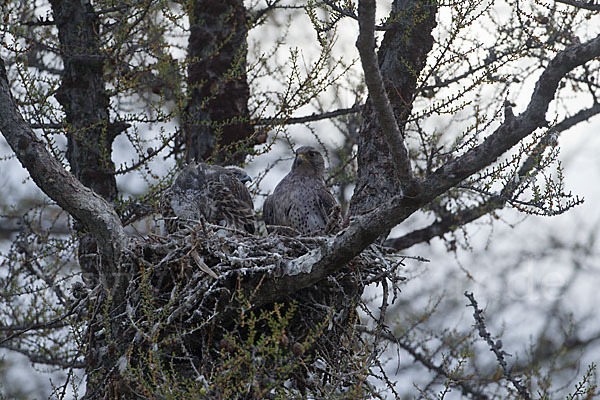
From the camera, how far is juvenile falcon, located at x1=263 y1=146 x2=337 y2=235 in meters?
6.38

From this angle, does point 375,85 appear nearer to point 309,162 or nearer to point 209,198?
point 209,198

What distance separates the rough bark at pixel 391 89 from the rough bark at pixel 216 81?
1374mm

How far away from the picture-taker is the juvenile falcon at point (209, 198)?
19.2 feet

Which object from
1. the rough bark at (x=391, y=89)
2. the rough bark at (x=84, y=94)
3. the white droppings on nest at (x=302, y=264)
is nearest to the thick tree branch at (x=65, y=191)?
the white droppings on nest at (x=302, y=264)

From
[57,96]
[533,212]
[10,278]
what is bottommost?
[533,212]

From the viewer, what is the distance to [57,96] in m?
6.65

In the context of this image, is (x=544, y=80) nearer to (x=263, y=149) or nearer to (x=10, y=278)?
(x=263, y=149)

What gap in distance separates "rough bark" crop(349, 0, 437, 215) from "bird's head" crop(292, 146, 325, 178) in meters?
1.03

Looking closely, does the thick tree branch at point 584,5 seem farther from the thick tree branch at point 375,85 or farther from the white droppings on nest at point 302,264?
the white droppings on nest at point 302,264

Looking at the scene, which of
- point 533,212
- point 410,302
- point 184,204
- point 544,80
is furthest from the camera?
point 410,302

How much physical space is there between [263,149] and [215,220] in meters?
0.65

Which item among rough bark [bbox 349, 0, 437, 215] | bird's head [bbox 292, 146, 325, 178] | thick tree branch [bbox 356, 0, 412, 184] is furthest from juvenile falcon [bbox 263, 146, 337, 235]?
thick tree branch [bbox 356, 0, 412, 184]

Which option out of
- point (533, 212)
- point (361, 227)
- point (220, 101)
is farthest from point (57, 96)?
point (533, 212)

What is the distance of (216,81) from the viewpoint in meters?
6.98
